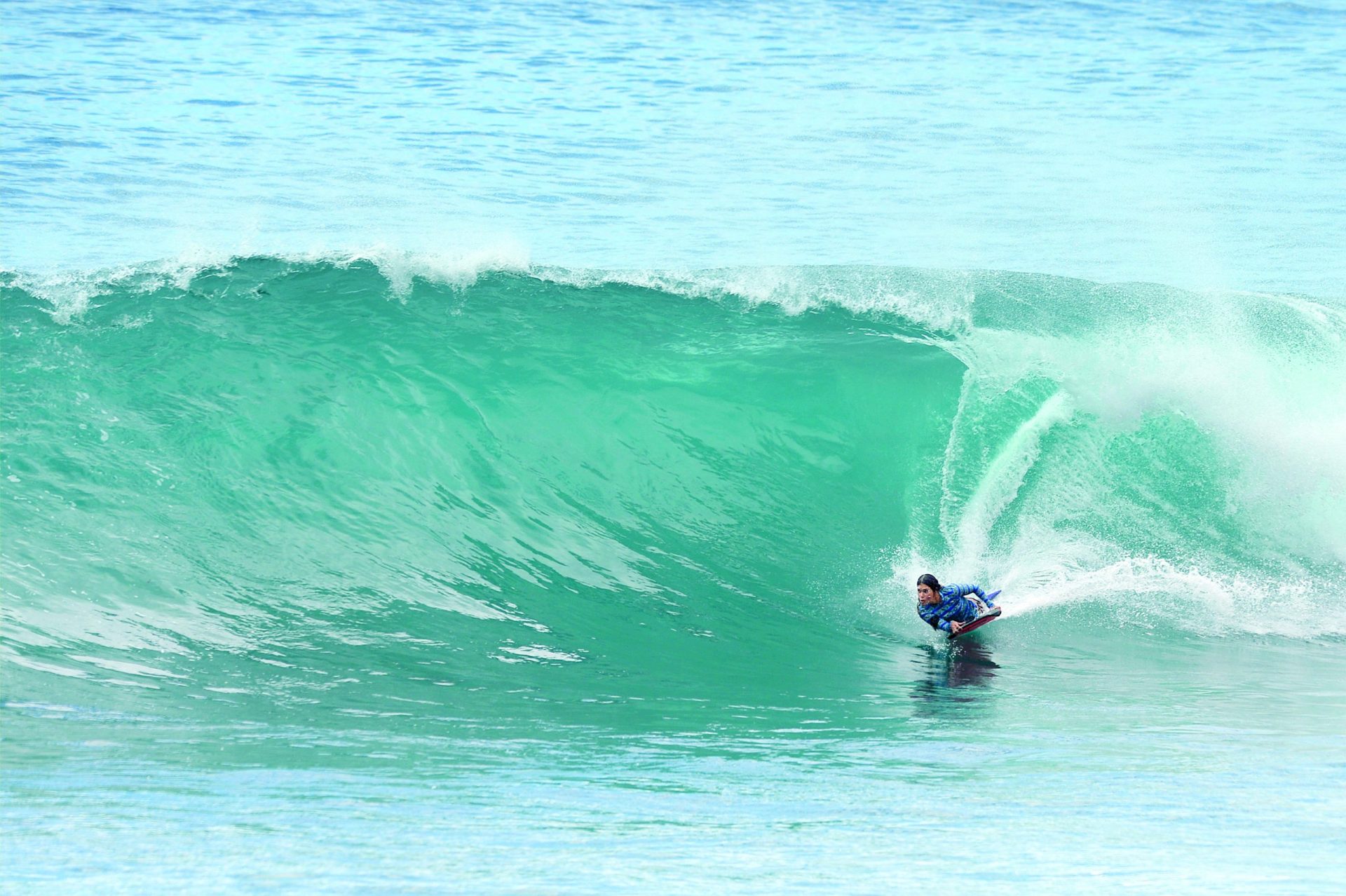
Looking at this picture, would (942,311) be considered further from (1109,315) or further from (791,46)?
(791,46)

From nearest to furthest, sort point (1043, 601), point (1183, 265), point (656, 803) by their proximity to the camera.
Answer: point (656, 803), point (1043, 601), point (1183, 265)

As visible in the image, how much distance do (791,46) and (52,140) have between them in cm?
1792

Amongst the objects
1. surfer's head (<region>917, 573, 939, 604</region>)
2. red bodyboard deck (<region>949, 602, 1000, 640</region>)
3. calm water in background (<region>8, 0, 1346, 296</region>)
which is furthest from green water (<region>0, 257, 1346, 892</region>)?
calm water in background (<region>8, 0, 1346, 296</region>)

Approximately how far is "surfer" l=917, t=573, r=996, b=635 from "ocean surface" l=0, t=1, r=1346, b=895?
235 millimetres

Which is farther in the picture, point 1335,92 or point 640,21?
point 640,21

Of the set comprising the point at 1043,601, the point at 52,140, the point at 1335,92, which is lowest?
the point at 1043,601

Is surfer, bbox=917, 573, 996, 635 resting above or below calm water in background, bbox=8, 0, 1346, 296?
below

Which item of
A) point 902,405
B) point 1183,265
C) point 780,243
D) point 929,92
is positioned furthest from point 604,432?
point 929,92

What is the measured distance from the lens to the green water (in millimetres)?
5320

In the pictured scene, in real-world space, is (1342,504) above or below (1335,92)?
below

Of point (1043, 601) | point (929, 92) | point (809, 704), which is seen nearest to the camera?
point (809, 704)

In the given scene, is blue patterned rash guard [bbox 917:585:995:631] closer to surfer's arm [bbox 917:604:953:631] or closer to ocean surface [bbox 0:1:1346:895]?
surfer's arm [bbox 917:604:953:631]

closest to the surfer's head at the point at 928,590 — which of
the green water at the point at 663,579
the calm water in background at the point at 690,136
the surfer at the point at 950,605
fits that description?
the surfer at the point at 950,605

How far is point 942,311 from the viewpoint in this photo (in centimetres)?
1315
